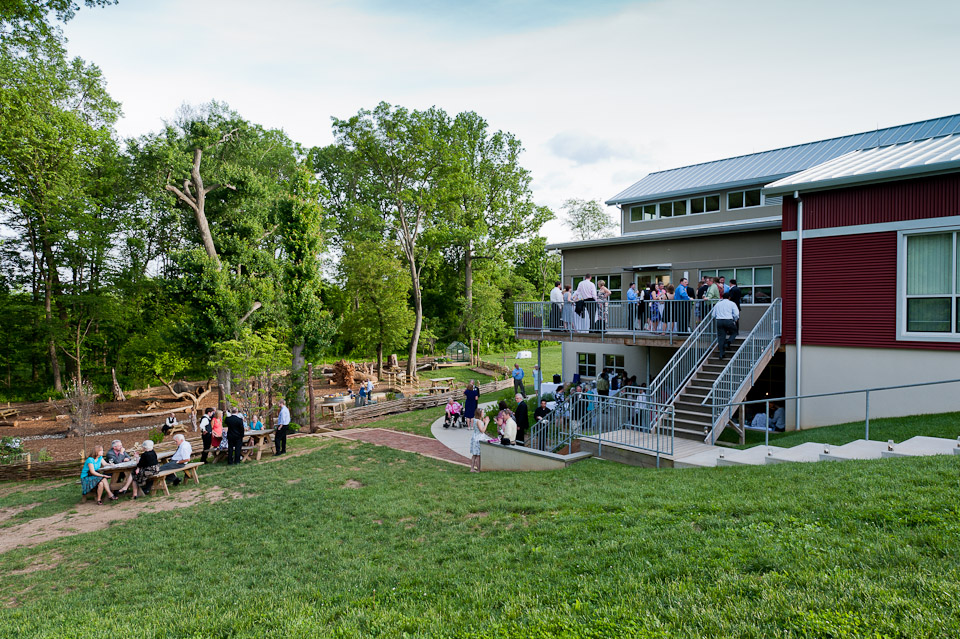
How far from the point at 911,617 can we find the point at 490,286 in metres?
47.7

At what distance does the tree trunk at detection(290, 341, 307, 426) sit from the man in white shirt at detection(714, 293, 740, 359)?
51.8ft

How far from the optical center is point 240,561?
7.82 meters

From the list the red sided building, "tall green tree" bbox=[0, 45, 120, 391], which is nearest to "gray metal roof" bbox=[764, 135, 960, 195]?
the red sided building

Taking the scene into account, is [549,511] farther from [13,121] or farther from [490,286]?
[490,286]

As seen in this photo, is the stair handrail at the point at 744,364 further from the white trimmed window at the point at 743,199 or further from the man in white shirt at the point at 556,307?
the white trimmed window at the point at 743,199

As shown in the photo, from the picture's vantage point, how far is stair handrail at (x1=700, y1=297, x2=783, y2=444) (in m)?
13.0

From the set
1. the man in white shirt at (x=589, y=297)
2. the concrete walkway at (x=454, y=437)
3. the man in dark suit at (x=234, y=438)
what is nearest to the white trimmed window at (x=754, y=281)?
the man in white shirt at (x=589, y=297)

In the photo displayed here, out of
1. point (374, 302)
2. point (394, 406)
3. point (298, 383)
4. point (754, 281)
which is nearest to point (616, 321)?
point (754, 281)

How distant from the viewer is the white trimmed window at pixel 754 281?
18109mm

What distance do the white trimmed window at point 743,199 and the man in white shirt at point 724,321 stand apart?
412 inches

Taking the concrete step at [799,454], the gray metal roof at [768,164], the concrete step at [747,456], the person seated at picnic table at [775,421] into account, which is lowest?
the person seated at picnic table at [775,421]

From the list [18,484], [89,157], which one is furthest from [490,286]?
[18,484]

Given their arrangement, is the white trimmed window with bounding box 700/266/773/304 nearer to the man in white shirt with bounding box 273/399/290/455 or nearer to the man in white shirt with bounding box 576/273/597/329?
the man in white shirt with bounding box 576/273/597/329

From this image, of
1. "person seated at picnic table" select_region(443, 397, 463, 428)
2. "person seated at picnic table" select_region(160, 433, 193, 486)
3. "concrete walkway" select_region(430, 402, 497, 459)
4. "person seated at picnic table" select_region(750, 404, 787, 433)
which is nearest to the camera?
"person seated at picnic table" select_region(160, 433, 193, 486)
